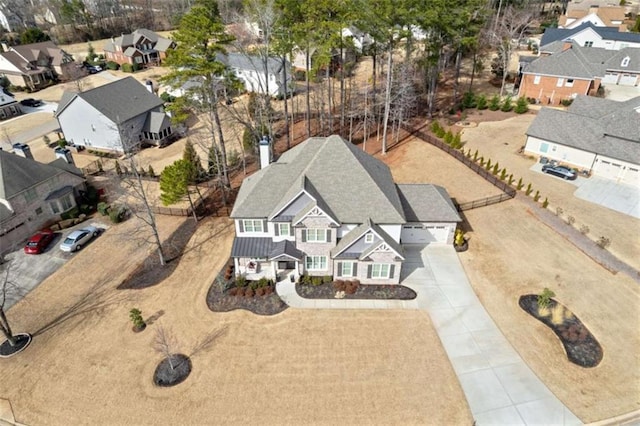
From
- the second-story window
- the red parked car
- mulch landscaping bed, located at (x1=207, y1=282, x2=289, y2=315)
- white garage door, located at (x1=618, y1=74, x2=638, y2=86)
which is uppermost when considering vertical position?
white garage door, located at (x1=618, y1=74, x2=638, y2=86)

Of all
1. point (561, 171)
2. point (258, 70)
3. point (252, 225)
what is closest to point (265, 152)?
point (252, 225)

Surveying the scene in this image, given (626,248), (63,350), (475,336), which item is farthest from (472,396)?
(63,350)

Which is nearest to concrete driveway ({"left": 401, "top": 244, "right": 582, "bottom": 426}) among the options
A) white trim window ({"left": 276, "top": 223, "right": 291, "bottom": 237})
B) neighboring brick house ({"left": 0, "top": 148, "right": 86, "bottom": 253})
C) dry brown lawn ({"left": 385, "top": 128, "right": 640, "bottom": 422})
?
dry brown lawn ({"left": 385, "top": 128, "right": 640, "bottom": 422})

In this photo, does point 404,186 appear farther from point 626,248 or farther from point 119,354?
point 119,354

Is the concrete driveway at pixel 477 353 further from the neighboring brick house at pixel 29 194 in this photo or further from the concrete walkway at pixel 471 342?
the neighboring brick house at pixel 29 194

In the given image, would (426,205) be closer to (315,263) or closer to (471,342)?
(315,263)

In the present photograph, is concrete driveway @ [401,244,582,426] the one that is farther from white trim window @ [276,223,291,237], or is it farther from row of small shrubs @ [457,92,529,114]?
row of small shrubs @ [457,92,529,114]
